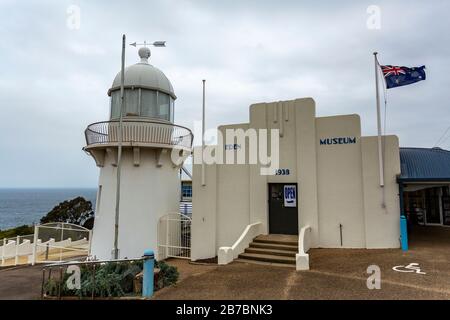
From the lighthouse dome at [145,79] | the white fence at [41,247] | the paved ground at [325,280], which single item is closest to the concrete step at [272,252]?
the paved ground at [325,280]

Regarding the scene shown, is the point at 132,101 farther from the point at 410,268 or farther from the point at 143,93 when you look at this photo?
the point at 410,268

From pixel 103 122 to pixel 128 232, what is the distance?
5156 mm

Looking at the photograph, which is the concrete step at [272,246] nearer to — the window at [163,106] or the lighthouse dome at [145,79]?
the window at [163,106]

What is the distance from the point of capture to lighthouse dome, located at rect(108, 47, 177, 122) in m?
13.9

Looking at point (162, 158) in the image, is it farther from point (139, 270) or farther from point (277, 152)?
point (139, 270)

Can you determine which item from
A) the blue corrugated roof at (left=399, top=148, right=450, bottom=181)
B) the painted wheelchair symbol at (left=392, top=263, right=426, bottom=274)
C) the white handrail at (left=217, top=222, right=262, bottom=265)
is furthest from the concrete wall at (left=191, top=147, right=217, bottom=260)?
the blue corrugated roof at (left=399, top=148, right=450, bottom=181)

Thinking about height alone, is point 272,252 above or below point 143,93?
below

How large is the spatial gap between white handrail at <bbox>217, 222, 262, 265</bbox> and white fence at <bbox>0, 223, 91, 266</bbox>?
8.19m

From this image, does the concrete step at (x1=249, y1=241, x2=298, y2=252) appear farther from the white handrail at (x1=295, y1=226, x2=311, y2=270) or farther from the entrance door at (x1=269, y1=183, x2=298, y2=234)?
the entrance door at (x1=269, y1=183, x2=298, y2=234)

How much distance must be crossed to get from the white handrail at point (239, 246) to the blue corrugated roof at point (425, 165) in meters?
5.61

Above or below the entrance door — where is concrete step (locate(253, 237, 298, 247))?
below

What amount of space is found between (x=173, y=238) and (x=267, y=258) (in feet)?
19.7

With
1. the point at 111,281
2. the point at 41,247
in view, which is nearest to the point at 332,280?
the point at 111,281

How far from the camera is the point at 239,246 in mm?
10695
